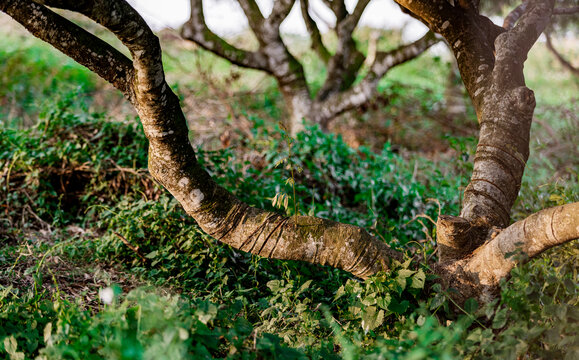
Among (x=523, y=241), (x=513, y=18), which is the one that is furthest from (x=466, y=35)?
(x=523, y=241)

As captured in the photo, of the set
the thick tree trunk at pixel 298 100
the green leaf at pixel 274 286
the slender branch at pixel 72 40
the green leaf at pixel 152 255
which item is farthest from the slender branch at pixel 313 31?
the green leaf at pixel 274 286

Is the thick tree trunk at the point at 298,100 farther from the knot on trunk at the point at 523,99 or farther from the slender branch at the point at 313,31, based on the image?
the knot on trunk at the point at 523,99

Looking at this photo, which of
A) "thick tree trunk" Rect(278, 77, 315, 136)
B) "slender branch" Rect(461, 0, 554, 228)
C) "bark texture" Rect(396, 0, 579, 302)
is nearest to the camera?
"bark texture" Rect(396, 0, 579, 302)

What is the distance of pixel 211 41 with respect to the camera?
5.61 meters

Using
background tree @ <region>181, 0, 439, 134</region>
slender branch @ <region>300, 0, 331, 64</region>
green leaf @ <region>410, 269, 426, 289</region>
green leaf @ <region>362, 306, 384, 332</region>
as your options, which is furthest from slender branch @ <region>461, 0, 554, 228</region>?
slender branch @ <region>300, 0, 331, 64</region>

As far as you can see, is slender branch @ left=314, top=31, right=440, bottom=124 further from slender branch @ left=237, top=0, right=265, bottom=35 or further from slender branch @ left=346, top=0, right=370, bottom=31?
slender branch @ left=237, top=0, right=265, bottom=35

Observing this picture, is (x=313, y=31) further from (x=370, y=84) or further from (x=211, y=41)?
(x=211, y=41)

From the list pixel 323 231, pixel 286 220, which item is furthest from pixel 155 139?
pixel 323 231

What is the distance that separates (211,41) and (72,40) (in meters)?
3.43

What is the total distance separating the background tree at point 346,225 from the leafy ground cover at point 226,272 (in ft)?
0.53

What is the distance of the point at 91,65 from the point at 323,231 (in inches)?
60.2

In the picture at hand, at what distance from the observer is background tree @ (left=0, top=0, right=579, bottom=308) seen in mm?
2213

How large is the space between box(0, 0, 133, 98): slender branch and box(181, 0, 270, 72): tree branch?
321cm

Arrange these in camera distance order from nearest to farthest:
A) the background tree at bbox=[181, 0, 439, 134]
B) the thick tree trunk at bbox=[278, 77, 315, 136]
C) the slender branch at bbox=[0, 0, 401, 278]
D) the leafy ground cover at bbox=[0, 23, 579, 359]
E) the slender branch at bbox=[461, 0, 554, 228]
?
1. the leafy ground cover at bbox=[0, 23, 579, 359]
2. the slender branch at bbox=[0, 0, 401, 278]
3. the slender branch at bbox=[461, 0, 554, 228]
4. the background tree at bbox=[181, 0, 439, 134]
5. the thick tree trunk at bbox=[278, 77, 315, 136]
